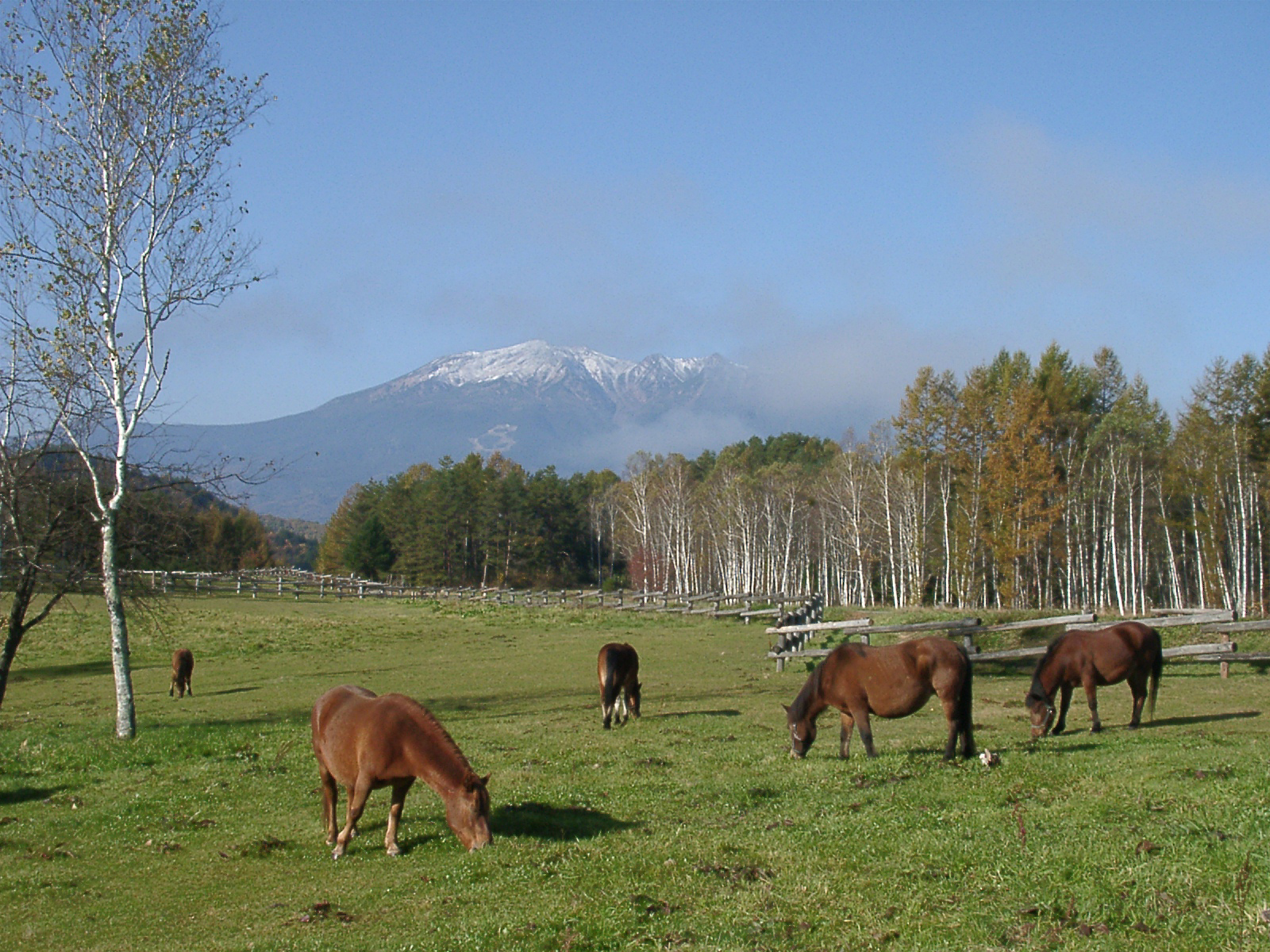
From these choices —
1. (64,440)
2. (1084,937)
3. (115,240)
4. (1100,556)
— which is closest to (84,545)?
(64,440)

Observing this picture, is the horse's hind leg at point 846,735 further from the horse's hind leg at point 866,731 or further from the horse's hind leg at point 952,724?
the horse's hind leg at point 952,724

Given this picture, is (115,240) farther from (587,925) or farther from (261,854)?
(587,925)

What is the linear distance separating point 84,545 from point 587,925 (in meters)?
16.2

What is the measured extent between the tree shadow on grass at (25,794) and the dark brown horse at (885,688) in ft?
30.3

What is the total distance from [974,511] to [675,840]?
40579 millimetres

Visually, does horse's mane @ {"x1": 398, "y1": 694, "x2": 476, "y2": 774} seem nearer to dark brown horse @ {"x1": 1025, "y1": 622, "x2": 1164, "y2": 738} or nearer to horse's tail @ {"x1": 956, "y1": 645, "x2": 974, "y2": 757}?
horse's tail @ {"x1": 956, "y1": 645, "x2": 974, "y2": 757}

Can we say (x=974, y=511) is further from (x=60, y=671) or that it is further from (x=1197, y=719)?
(x=60, y=671)

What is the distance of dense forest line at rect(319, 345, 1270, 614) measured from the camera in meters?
40.7

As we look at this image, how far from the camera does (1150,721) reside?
1333cm

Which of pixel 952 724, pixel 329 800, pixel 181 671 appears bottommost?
pixel 181 671

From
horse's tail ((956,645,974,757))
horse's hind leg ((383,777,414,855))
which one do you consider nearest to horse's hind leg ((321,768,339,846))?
horse's hind leg ((383,777,414,855))

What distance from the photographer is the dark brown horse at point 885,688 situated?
34.0ft

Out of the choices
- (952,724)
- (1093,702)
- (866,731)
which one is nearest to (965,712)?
(952,724)

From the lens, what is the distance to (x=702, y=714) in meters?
16.5
